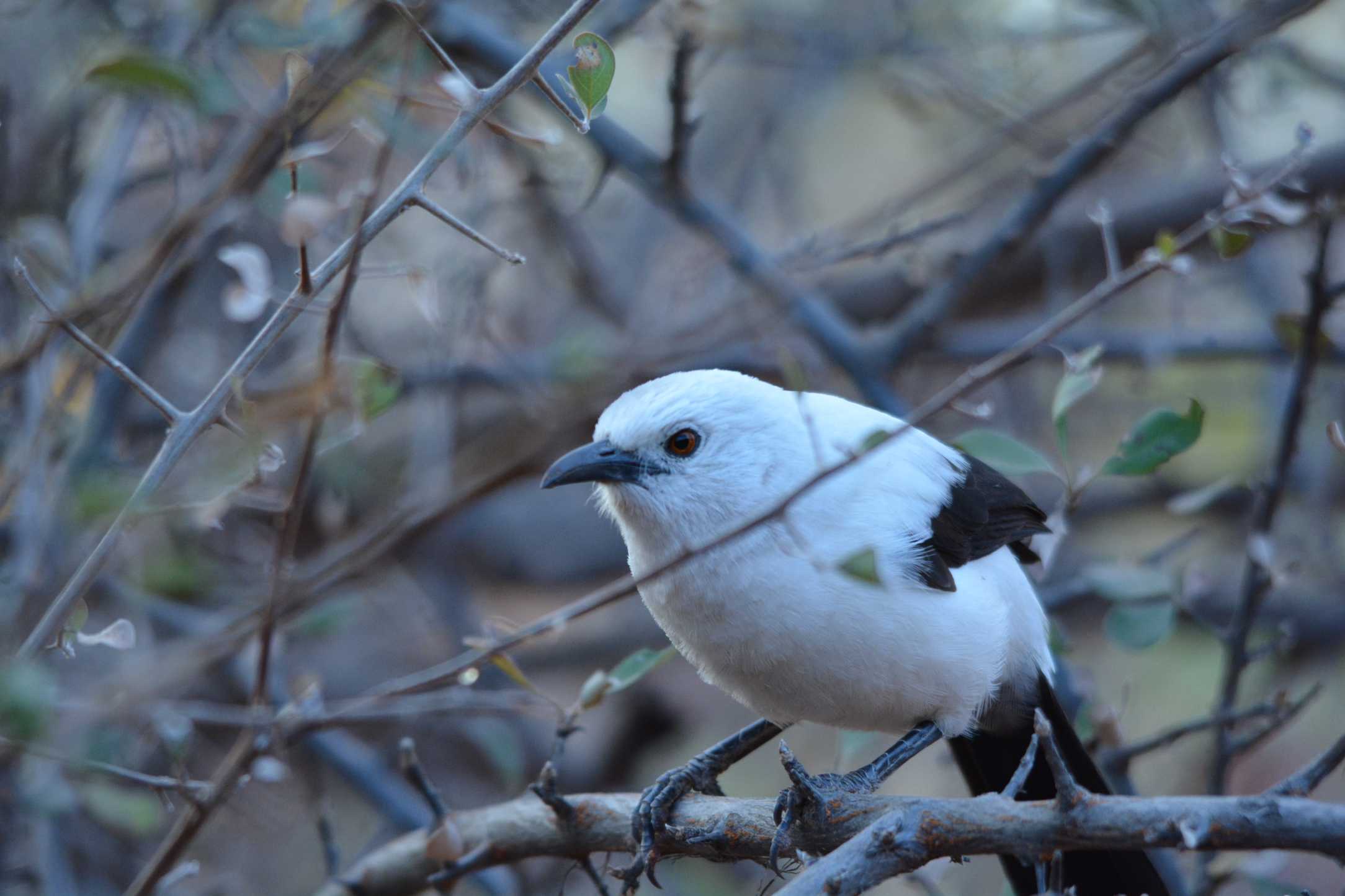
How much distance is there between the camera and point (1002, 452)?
10.2ft

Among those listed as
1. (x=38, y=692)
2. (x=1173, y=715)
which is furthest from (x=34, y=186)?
(x=1173, y=715)

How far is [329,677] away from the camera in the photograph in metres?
6.22

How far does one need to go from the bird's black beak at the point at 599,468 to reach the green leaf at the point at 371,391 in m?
0.50

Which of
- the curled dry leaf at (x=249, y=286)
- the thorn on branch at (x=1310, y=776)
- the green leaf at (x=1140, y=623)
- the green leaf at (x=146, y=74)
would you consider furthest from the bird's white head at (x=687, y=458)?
the thorn on branch at (x=1310, y=776)

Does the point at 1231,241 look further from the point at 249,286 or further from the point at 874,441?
the point at 249,286

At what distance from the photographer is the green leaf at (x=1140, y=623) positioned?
11.2 ft

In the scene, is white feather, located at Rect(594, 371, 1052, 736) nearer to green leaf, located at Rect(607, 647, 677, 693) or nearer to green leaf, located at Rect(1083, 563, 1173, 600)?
green leaf, located at Rect(607, 647, 677, 693)

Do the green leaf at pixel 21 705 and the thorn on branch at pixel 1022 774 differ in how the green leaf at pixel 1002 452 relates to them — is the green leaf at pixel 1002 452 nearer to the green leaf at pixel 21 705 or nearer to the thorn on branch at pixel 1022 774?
the thorn on branch at pixel 1022 774

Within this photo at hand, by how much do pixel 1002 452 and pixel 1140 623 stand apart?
0.77m

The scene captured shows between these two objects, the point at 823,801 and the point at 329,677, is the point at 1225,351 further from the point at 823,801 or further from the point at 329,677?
the point at 329,677

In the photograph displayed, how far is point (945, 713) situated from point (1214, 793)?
929 millimetres

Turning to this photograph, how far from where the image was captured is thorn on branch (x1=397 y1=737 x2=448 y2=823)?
267 centimetres

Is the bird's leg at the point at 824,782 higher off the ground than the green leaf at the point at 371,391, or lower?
lower

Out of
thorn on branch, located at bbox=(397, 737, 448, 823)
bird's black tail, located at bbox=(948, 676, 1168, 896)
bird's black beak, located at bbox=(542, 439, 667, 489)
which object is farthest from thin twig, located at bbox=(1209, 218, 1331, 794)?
thorn on branch, located at bbox=(397, 737, 448, 823)
